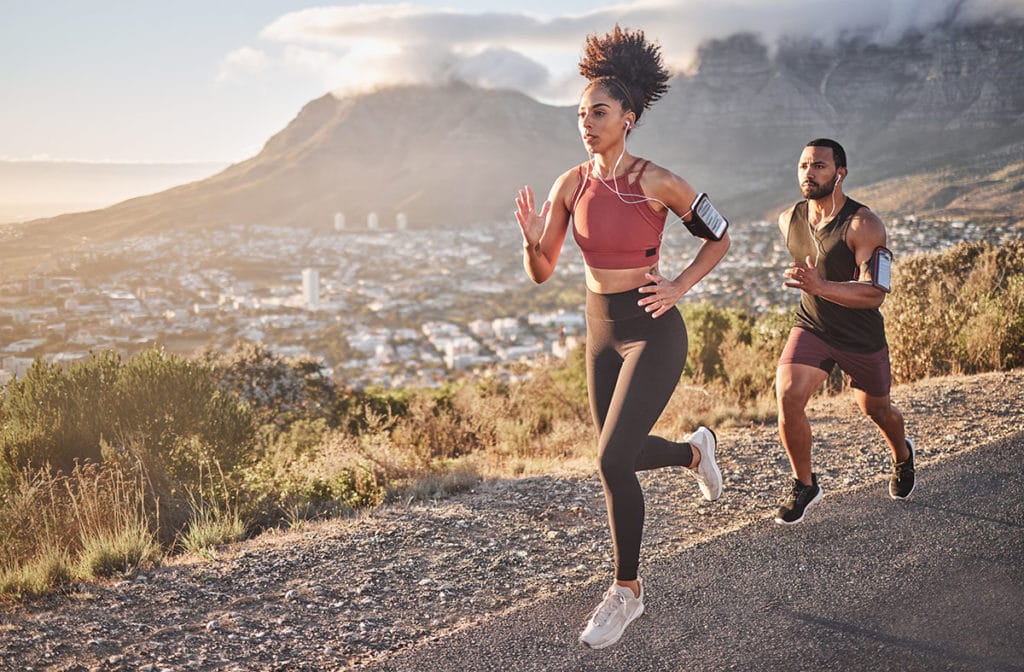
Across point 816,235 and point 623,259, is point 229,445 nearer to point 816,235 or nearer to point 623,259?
point 623,259

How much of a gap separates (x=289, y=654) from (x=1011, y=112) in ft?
152

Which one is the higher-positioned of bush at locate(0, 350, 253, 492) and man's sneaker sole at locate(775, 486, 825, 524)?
bush at locate(0, 350, 253, 492)

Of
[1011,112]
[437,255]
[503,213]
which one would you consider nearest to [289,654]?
[1011,112]

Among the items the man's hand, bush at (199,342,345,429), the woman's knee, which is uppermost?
the man's hand

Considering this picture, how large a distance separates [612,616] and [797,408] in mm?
1915

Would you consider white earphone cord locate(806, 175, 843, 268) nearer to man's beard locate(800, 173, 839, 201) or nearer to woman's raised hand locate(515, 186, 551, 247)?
man's beard locate(800, 173, 839, 201)

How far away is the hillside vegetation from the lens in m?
5.13

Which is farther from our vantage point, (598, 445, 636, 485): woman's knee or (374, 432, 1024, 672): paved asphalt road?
(598, 445, 636, 485): woman's knee

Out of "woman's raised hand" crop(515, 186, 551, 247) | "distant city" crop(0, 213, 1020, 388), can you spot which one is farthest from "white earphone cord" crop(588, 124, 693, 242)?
"woman's raised hand" crop(515, 186, 551, 247)

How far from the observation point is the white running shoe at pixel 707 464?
4.78m

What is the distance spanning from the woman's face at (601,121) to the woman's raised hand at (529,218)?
382mm

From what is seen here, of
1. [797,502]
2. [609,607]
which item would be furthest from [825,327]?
[609,607]

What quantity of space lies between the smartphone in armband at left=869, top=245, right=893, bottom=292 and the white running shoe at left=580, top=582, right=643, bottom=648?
83.2 inches

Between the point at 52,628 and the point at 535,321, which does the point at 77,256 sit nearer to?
the point at 52,628
